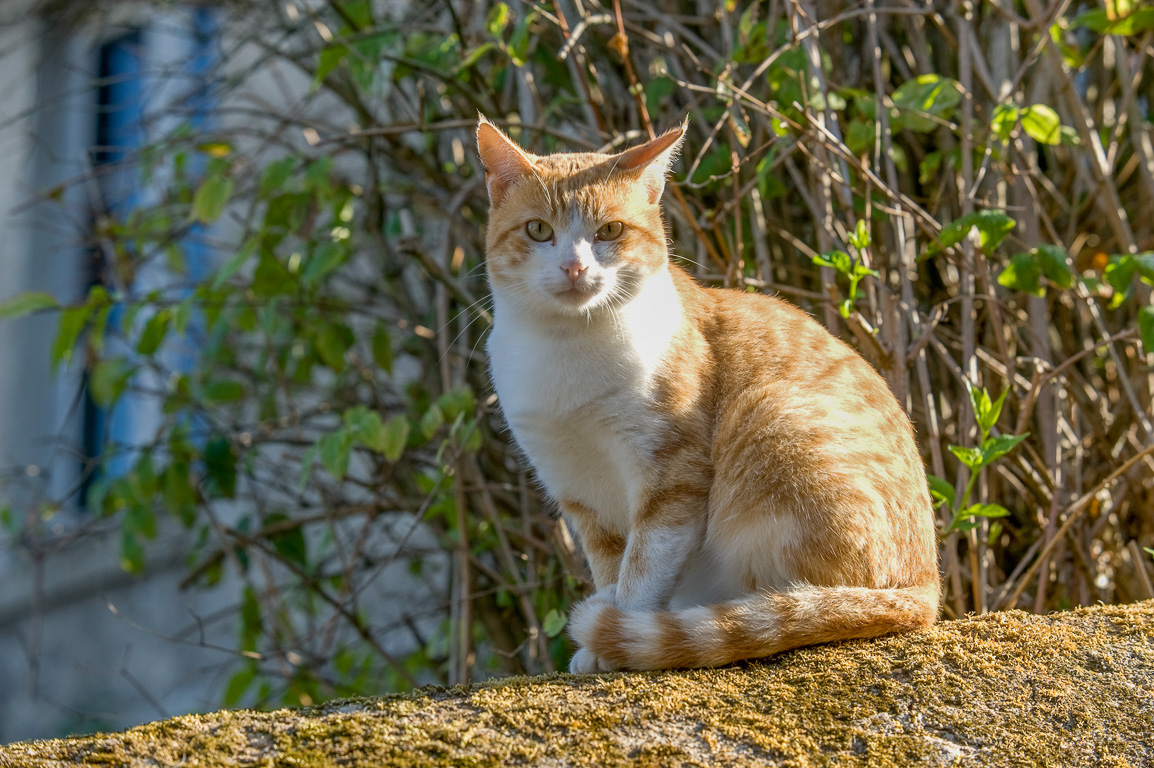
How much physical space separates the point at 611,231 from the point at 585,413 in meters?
0.37

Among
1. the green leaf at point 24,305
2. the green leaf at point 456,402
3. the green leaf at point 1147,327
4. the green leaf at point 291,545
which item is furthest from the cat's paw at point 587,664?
the green leaf at point 24,305

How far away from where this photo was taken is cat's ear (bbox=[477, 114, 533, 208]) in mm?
1810

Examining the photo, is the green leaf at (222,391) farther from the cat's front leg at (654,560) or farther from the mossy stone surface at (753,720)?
the mossy stone surface at (753,720)

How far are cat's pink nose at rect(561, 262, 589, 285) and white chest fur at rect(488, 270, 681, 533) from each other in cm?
10

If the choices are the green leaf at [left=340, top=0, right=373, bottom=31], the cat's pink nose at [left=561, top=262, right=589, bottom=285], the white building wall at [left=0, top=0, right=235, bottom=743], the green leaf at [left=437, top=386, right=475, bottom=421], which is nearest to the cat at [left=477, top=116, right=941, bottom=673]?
the cat's pink nose at [left=561, top=262, right=589, bottom=285]

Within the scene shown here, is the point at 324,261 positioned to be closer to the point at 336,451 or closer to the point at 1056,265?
the point at 336,451

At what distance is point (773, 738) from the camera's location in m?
1.15

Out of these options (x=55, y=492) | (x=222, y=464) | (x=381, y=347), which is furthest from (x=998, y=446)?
(x=55, y=492)

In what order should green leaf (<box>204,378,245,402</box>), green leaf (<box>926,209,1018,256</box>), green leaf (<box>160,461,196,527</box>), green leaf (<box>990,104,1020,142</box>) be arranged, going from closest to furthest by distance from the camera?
1. green leaf (<box>926,209,1018,256</box>)
2. green leaf (<box>990,104,1020,142</box>)
3. green leaf (<box>160,461,196,527</box>)
4. green leaf (<box>204,378,245,402</box>)

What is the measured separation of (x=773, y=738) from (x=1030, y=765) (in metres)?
0.30

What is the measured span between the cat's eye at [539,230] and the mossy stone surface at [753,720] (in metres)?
0.85

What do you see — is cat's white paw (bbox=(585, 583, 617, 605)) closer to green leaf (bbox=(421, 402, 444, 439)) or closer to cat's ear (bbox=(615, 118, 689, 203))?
green leaf (bbox=(421, 402, 444, 439))

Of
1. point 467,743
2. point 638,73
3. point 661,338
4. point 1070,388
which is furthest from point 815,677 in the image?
point 638,73

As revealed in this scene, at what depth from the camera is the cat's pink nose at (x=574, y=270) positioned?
172 cm
